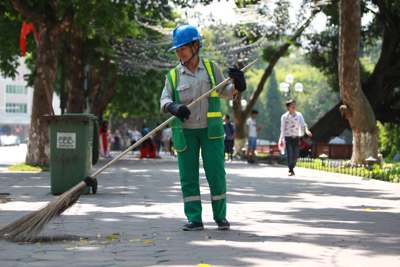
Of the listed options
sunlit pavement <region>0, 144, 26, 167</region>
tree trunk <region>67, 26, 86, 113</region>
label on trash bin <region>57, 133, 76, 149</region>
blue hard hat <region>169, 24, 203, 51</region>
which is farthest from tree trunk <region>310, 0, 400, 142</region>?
blue hard hat <region>169, 24, 203, 51</region>

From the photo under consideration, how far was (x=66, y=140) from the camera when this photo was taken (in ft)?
26.3

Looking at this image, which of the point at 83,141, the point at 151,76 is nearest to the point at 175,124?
the point at 83,141

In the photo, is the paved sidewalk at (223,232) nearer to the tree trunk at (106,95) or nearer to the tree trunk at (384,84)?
the tree trunk at (384,84)

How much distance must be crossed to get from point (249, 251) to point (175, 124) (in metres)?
1.59

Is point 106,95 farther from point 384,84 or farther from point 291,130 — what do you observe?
point 291,130

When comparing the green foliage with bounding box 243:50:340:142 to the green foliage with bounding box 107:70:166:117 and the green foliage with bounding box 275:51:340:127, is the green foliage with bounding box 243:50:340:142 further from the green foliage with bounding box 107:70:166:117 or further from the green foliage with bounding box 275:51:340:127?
the green foliage with bounding box 107:70:166:117

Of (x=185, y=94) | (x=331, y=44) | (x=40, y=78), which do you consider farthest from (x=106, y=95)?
(x=185, y=94)

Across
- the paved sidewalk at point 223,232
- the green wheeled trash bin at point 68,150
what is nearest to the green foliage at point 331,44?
the paved sidewalk at point 223,232

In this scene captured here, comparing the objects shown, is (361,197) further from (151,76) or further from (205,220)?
(151,76)

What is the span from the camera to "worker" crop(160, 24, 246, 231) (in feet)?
16.0

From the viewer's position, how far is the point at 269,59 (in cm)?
2423

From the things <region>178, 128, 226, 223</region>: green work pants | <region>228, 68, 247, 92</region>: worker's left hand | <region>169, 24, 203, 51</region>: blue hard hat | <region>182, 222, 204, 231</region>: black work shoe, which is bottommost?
<region>182, 222, 204, 231</region>: black work shoe

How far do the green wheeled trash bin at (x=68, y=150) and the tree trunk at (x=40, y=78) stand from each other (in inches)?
240

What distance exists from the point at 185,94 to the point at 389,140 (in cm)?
2498
